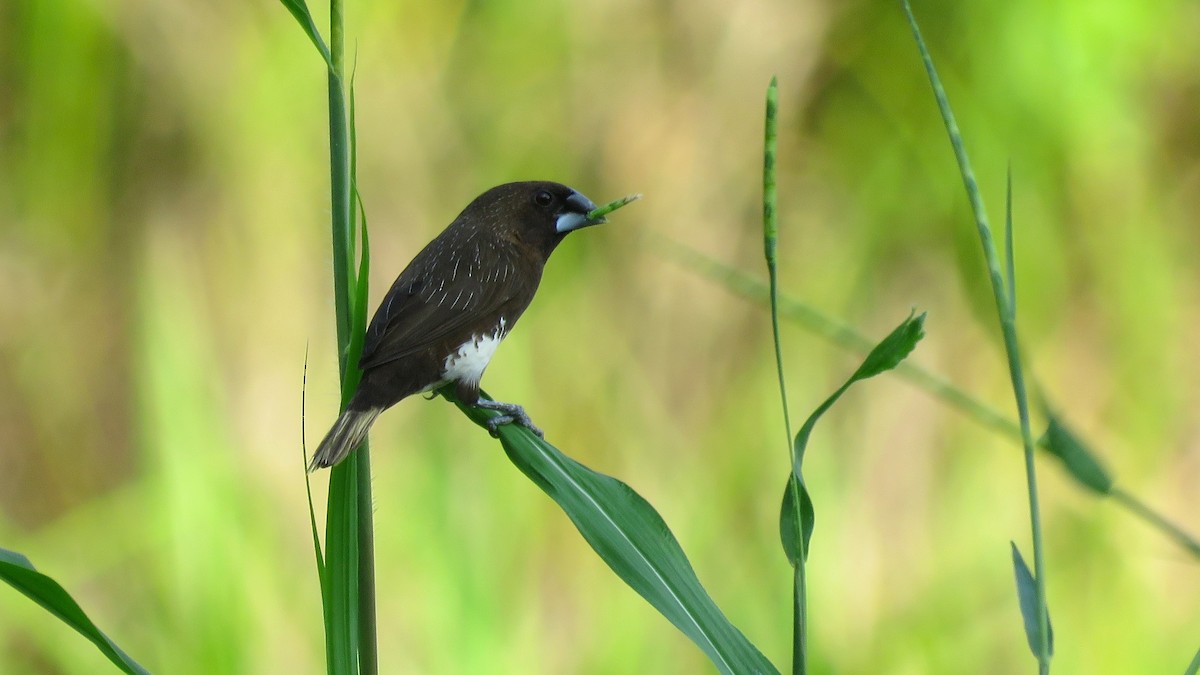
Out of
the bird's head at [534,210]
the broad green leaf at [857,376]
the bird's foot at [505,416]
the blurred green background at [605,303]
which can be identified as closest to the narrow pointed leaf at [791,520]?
the broad green leaf at [857,376]

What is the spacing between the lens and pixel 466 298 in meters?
1.19

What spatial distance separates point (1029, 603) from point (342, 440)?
18.7 inches

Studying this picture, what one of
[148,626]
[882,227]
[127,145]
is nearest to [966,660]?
[882,227]

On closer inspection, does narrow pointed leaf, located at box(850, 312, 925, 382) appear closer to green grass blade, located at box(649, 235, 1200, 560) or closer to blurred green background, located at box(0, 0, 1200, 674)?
green grass blade, located at box(649, 235, 1200, 560)

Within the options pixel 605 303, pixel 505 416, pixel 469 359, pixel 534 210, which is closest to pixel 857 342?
pixel 505 416

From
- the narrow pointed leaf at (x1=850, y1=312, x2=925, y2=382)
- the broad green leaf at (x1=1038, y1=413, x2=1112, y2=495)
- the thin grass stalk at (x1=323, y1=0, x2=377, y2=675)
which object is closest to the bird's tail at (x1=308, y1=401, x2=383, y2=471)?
the thin grass stalk at (x1=323, y1=0, x2=377, y2=675)

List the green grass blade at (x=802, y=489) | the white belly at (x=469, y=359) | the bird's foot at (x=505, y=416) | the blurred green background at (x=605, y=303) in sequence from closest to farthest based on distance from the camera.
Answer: the green grass blade at (x=802, y=489), the bird's foot at (x=505, y=416), the white belly at (x=469, y=359), the blurred green background at (x=605, y=303)

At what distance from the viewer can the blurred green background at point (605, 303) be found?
2.08 m

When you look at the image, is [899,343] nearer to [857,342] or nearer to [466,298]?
[857,342]

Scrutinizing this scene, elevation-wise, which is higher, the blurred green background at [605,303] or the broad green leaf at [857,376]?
the blurred green background at [605,303]

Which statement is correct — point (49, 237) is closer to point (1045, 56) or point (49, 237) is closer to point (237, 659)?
point (237, 659)

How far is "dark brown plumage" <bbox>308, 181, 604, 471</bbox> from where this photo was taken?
1.08 meters

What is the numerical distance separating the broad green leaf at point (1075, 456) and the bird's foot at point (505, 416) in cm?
55

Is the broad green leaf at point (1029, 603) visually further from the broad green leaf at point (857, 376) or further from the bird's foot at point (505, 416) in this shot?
the bird's foot at point (505, 416)
